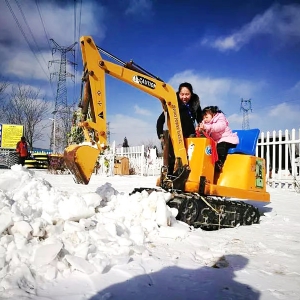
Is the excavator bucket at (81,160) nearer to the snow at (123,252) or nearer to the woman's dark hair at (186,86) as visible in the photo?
the snow at (123,252)

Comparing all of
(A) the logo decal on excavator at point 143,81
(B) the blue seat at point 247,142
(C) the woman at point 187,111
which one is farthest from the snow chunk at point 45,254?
(B) the blue seat at point 247,142

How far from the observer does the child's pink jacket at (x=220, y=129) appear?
178 inches

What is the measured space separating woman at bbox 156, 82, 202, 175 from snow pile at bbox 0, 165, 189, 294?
1.47 meters

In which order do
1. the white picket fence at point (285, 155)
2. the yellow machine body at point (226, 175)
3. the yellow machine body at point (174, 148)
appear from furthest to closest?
the white picket fence at point (285, 155) < the yellow machine body at point (226, 175) < the yellow machine body at point (174, 148)

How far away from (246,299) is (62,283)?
132 cm

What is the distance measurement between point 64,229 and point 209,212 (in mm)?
2144

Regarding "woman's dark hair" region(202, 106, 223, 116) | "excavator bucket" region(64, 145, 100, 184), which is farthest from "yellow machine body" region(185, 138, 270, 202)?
"excavator bucket" region(64, 145, 100, 184)

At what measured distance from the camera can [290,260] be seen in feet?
8.96

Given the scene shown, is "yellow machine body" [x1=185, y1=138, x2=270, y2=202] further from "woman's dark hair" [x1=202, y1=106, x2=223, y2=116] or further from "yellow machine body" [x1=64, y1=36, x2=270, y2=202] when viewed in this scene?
"woman's dark hair" [x1=202, y1=106, x2=223, y2=116]

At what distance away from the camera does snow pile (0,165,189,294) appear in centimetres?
211

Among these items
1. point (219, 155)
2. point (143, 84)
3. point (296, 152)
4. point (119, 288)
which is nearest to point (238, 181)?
point (219, 155)

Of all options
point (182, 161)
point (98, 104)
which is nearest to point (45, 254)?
point (98, 104)

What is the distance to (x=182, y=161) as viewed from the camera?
4324mm

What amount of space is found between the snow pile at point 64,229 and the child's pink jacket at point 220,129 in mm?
1534
